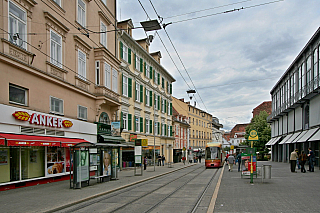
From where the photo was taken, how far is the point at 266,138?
6500 cm

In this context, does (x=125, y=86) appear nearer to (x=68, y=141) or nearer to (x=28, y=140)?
(x=68, y=141)

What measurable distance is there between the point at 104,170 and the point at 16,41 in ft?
27.5

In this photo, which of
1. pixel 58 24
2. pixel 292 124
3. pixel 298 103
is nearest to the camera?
pixel 58 24

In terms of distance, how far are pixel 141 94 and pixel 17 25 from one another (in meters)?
22.3

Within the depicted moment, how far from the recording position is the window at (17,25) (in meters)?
15.1

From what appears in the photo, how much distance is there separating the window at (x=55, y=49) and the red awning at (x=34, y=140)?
4767 mm

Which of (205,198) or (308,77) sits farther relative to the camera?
(308,77)

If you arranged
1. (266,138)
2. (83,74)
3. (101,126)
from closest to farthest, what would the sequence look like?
1. (83,74)
2. (101,126)
3. (266,138)

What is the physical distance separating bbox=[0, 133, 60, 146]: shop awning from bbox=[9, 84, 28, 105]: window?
73.0 inches

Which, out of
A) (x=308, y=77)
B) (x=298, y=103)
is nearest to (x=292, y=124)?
(x=298, y=103)

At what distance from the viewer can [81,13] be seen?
23.1m

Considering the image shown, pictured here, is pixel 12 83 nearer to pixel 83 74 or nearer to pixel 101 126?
pixel 83 74

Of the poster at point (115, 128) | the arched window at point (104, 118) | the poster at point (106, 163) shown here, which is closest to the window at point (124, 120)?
the poster at point (115, 128)

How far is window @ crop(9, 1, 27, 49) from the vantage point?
1510 cm
